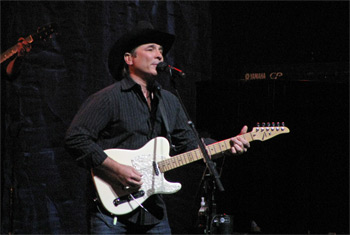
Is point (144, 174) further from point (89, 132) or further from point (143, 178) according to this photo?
point (89, 132)

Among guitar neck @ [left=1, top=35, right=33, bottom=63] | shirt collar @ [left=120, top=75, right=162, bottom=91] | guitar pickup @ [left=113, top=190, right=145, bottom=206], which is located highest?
guitar neck @ [left=1, top=35, right=33, bottom=63]

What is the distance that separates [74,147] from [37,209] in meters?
1.88

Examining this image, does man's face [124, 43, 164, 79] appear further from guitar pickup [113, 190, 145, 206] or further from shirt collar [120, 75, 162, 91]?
guitar pickup [113, 190, 145, 206]

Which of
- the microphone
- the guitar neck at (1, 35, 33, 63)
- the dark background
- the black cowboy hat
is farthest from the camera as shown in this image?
the guitar neck at (1, 35, 33, 63)

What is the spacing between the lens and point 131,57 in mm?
3500

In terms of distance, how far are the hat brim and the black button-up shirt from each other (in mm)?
297

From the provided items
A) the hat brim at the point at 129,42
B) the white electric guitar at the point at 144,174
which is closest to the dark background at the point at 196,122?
the hat brim at the point at 129,42

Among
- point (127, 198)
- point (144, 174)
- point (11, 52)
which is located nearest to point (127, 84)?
point (144, 174)

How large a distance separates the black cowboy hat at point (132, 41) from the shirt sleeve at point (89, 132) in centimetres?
53

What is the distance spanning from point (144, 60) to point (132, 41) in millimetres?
212

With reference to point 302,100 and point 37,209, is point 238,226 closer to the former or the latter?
point 302,100

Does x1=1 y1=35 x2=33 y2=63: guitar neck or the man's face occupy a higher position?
x1=1 y1=35 x2=33 y2=63: guitar neck

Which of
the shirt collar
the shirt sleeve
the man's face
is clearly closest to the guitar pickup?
the shirt sleeve

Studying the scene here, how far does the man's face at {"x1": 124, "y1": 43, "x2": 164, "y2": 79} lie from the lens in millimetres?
3367
